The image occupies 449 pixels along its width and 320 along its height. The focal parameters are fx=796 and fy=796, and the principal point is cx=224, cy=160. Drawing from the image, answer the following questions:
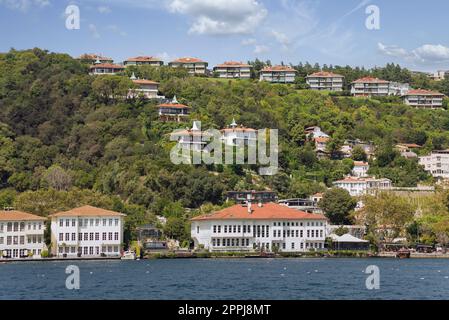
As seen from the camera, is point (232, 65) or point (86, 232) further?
point (232, 65)

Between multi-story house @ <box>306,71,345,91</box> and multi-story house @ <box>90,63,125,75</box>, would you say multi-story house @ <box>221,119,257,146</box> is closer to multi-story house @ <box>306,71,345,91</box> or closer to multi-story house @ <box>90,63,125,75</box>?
multi-story house @ <box>90,63,125,75</box>

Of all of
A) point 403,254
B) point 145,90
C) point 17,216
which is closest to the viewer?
point 17,216

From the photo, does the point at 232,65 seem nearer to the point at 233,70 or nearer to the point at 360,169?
the point at 233,70

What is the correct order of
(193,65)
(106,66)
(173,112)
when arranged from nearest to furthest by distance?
(173,112) < (106,66) < (193,65)

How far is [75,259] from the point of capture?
51.5 meters

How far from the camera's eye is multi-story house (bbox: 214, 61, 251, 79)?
4589 inches

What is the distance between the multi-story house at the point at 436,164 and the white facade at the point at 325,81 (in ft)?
101

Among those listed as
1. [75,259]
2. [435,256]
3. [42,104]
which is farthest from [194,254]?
[42,104]

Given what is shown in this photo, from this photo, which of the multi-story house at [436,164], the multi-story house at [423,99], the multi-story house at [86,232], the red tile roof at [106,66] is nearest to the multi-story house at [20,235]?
the multi-story house at [86,232]

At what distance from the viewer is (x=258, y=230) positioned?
189 ft

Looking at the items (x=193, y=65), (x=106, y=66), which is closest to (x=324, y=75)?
(x=193, y=65)

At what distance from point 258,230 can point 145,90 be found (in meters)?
37.6
